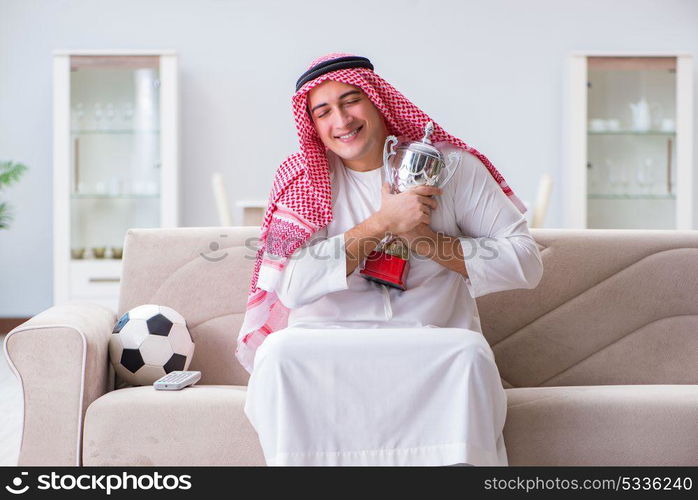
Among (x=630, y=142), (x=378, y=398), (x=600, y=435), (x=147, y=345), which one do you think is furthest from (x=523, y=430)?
(x=630, y=142)

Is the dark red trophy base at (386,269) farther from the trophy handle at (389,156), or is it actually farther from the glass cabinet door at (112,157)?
the glass cabinet door at (112,157)

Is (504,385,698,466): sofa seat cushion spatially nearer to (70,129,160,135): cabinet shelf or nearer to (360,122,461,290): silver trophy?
(360,122,461,290): silver trophy

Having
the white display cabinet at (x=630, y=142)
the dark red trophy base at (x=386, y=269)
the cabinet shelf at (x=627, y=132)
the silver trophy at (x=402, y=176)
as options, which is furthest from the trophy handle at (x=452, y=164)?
the cabinet shelf at (x=627, y=132)

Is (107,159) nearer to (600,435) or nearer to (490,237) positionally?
(490,237)

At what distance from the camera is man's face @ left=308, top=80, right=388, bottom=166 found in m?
2.16

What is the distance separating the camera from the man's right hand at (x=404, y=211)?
2.02 meters

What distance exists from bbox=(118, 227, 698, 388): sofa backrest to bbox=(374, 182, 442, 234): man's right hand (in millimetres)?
618

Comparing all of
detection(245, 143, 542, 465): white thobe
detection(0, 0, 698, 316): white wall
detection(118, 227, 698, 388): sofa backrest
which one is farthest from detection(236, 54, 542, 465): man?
detection(0, 0, 698, 316): white wall

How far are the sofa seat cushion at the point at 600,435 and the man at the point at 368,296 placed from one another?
0.18m

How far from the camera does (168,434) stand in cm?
208
